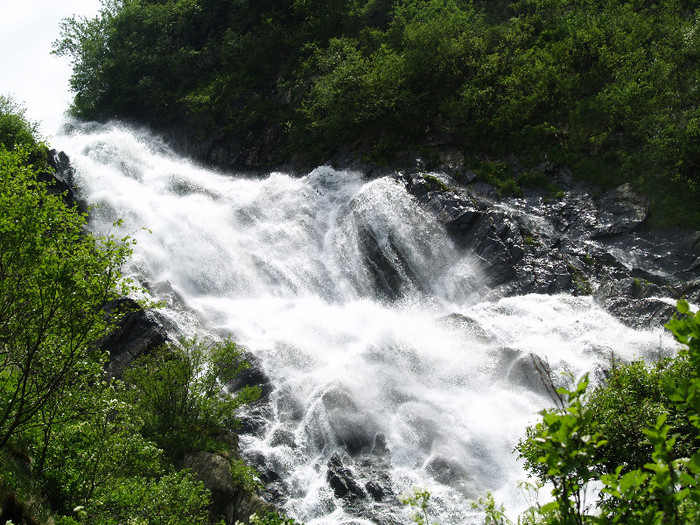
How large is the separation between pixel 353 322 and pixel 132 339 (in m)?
9.21

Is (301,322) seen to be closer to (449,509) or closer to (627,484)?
(449,509)

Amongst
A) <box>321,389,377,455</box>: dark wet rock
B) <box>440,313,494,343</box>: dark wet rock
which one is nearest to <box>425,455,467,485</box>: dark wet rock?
<box>321,389,377,455</box>: dark wet rock

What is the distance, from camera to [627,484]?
2758mm

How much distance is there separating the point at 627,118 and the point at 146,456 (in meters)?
25.0

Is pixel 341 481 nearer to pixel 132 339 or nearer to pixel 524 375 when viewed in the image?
pixel 524 375

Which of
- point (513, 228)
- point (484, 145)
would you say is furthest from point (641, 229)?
point (484, 145)

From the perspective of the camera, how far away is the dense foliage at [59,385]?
782 cm

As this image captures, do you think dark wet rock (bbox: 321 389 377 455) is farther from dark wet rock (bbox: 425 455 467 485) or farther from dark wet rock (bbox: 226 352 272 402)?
dark wet rock (bbox: 226 352 272 402)

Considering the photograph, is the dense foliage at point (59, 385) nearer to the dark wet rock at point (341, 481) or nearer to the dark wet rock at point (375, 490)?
the dark wet rock at point (341, 481)

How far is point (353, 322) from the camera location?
23375 mm

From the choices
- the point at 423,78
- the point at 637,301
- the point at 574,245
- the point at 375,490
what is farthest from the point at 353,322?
the point at 423,78

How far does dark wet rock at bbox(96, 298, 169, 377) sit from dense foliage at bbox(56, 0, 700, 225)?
53.1 feet

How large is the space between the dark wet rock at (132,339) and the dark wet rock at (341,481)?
8.34 m

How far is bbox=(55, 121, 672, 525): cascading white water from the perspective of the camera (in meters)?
16.6
